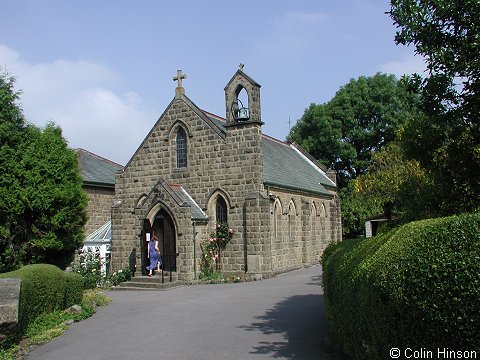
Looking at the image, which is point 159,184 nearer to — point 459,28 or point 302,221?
point 302,221

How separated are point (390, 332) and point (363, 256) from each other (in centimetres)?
195

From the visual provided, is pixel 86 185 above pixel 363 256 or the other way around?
above

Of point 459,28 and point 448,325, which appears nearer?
point 448,325

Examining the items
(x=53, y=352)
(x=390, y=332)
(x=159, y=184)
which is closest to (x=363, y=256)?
(x=390, y=332)

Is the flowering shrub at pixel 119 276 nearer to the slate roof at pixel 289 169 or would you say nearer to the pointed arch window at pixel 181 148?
the pointed arch window at pixel 181 148

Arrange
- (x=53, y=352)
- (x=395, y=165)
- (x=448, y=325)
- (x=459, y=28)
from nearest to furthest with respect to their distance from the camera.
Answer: (x=448, y=325) < (x=459, y=28) < (x=53, y=352) < (x=395, y=165)

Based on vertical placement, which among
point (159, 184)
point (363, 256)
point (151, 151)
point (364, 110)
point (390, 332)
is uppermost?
point (364, 110)

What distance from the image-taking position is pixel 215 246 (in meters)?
22.8

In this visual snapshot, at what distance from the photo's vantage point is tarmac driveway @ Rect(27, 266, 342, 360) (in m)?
9.44

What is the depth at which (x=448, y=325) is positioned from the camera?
14.7 ft

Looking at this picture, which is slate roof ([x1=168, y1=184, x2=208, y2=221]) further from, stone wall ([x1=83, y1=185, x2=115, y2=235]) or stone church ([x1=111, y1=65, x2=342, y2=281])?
stone wall ([x1=83, y1=185, x2=115, y2=235])

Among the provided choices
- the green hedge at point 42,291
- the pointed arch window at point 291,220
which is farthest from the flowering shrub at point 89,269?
the pointed arch window at point 291,220

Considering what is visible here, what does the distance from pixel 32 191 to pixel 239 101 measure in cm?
1012

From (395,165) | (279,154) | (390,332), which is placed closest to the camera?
(390,332)
